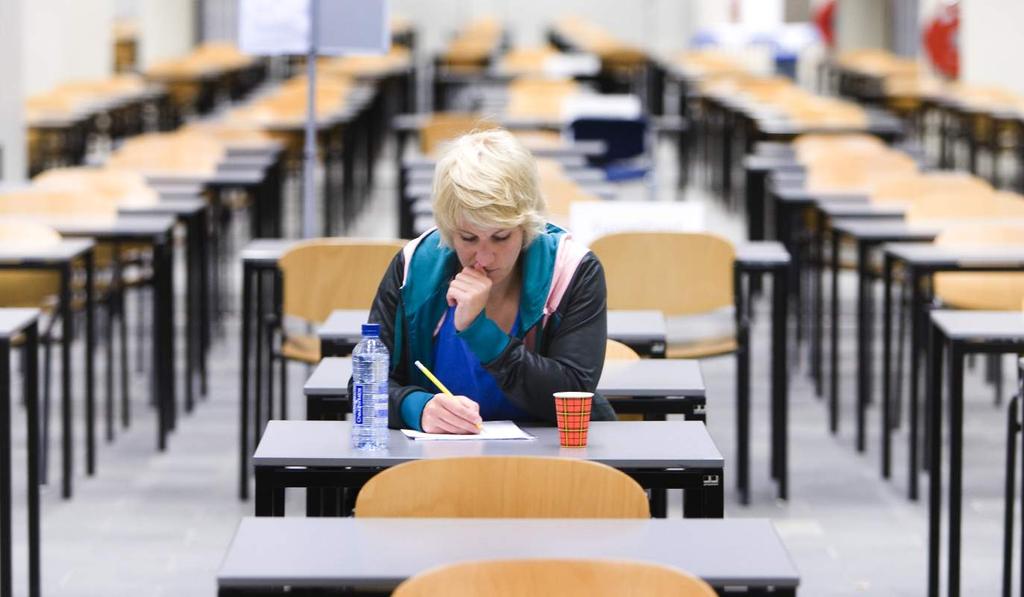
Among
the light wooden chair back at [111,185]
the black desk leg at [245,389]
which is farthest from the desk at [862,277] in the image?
the light wooden chair back at [111,185]

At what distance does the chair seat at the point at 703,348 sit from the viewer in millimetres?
5766

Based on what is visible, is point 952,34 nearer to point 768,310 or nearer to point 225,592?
point 768,310

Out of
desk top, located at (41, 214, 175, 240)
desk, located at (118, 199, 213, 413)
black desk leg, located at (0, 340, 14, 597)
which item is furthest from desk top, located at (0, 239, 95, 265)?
black desk leg, located at (0, 340, 14, 597)

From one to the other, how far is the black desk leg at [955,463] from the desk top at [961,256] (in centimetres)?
136

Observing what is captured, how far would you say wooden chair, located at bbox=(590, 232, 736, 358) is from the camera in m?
5.61

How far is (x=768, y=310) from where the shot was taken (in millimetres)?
9477

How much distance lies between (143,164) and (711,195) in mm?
6832

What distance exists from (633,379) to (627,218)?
2.12 metres

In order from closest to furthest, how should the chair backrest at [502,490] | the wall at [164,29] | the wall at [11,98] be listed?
the chair backrest at [502,490]
the wall at [11,98]
the wall at [164,29]

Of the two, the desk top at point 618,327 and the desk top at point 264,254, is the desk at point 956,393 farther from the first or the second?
the desk top at point 264,254

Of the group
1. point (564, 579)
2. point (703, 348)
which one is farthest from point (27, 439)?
point (564, 579)

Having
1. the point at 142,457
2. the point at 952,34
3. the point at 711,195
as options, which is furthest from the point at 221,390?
the point at 952,34

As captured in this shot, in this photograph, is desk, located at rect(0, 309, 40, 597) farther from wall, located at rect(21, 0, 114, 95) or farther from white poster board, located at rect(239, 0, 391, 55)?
wall, located at rect(21, 0, 114, 95)

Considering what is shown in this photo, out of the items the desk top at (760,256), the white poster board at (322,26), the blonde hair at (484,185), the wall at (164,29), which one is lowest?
the desk top at (760,256)
